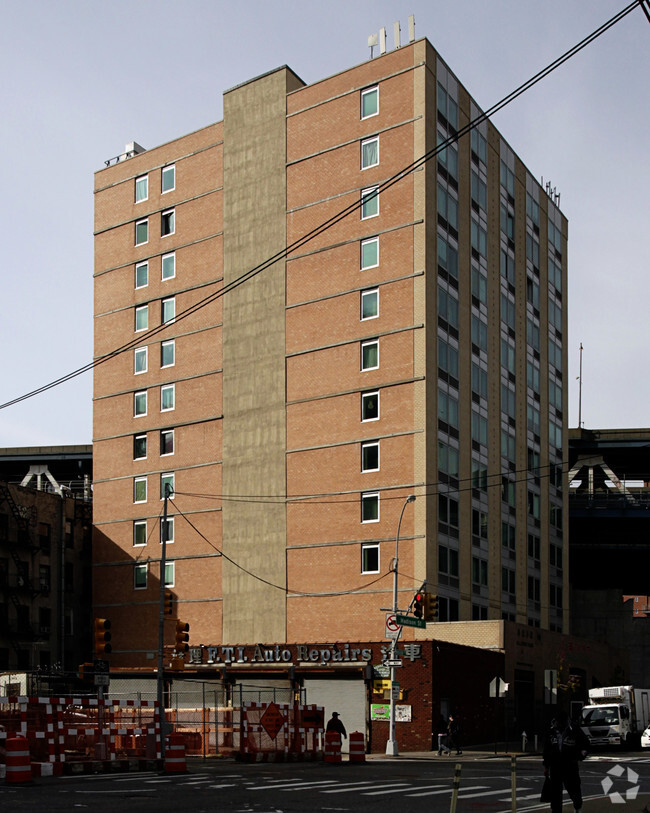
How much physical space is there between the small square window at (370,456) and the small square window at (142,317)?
19.0 m

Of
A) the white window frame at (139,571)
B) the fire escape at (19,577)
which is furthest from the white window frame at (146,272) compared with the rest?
the white window frame at (139,571)

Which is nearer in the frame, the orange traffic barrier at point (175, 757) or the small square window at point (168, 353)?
the orange traffic barrier at point (175, 757)

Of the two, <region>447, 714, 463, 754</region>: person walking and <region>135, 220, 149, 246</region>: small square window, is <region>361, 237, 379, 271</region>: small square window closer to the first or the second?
<region>135, 220, 149, 246</region>: small square window

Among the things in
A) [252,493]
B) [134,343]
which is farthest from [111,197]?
[252,493]

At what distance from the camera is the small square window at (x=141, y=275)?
73938mm

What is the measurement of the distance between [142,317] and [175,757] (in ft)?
151

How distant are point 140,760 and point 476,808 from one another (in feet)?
47.9

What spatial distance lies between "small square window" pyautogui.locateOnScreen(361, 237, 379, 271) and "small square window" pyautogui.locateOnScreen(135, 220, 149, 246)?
58.7ft

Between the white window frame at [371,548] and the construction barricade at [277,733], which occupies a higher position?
the white window frame at [371,548]

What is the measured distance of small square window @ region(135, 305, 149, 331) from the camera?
73250 mm

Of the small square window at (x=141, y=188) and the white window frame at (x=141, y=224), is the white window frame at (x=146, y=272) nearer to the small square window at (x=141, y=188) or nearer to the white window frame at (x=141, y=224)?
the white window frame at (x=141, y=224)

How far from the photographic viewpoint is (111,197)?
7731 cm

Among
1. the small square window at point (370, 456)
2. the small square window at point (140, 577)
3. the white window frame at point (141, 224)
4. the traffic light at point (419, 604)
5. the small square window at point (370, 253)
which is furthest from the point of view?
the white window frame at point (141, 224)

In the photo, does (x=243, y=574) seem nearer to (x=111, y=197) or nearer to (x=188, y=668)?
(x=188, y=668)
